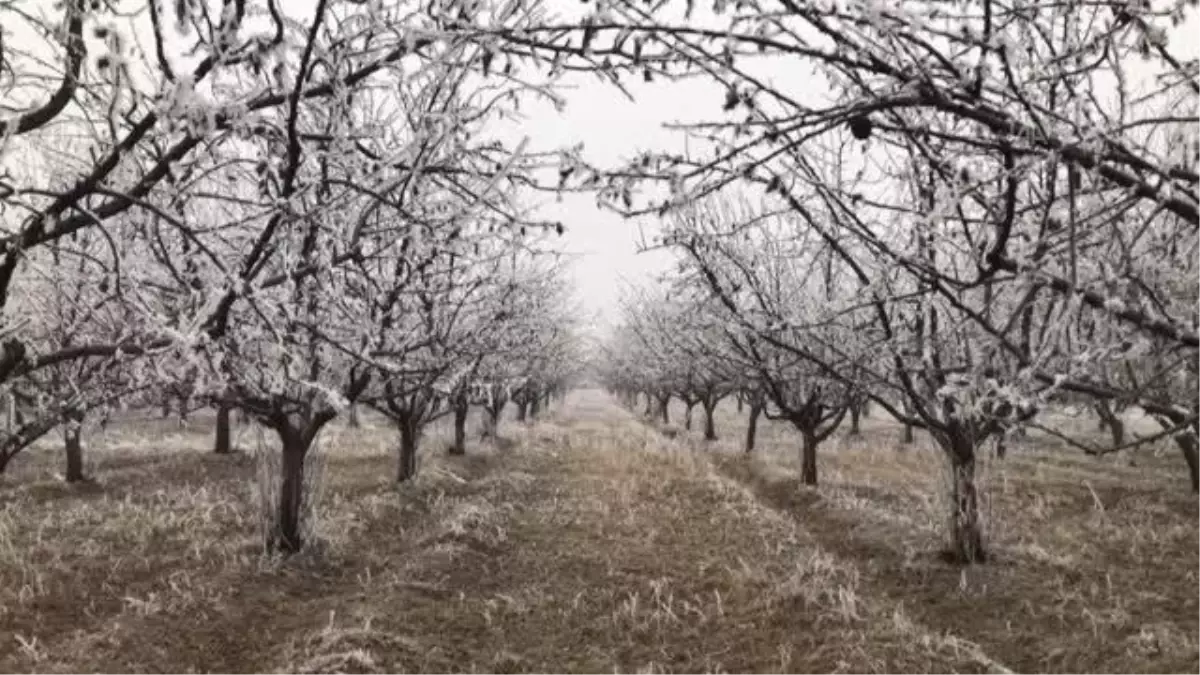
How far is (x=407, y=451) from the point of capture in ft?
55.3

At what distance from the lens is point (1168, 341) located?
3.08 meters

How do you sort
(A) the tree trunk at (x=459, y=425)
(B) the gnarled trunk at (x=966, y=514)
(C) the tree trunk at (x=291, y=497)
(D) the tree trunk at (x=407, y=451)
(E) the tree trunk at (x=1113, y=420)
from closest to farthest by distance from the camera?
(B) the gnarled trunk at (x=966, y=514)
(C) the tree trunk at (x=291, y=497)
(E) the tree trunk at (x=1113, y=420)
(D) the tree trunk at (x=407, y=451)
(A) the tree trunk at (x=459, y=425)

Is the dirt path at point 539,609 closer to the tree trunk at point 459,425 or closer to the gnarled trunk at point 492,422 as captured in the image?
the tree trunk at point 459,425

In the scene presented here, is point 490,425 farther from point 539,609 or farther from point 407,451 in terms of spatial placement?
point 539,609

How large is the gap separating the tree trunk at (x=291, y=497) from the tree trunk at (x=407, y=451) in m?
6.33

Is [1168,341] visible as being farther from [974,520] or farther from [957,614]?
[974,520]

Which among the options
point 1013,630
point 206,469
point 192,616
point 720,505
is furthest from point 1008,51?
Result: point 206,469

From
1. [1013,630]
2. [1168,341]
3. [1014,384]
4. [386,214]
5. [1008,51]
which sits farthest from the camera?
[386,214]

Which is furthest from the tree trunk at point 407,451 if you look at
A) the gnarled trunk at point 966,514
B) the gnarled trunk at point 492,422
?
the gnarled trunk at point 966,514

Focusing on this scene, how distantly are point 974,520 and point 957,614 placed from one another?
5.79ft

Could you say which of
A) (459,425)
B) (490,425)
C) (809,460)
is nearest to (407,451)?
(459,425)

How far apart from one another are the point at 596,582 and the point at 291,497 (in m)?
3.49

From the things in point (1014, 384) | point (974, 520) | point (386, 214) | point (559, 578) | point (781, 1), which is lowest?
point (559, 578)

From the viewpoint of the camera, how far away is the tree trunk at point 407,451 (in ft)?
55.1
